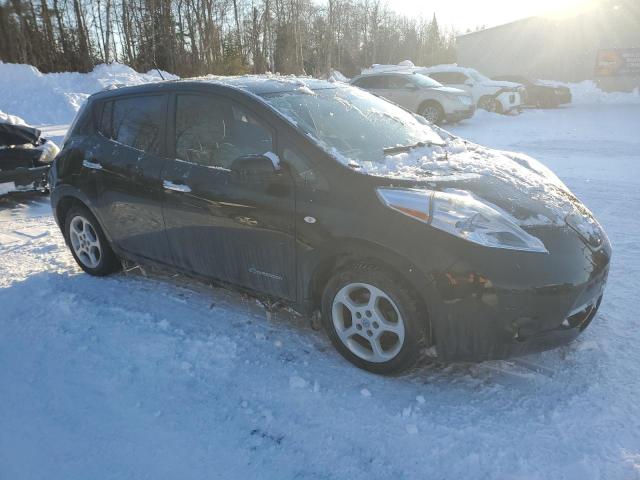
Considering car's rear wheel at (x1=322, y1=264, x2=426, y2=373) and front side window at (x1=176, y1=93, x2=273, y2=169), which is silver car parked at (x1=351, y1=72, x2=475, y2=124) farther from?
car's rear wheel at (x1=322, y1=264, x2=426, y2=373)

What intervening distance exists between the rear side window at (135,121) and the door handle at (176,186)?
31cm

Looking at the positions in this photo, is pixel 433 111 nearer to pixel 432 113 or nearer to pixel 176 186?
pixel 432 113

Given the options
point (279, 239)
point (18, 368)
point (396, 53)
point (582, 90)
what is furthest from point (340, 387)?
point (396, 53)

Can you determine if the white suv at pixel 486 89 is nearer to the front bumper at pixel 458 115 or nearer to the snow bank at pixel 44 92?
the front bumper at pixel 458 115

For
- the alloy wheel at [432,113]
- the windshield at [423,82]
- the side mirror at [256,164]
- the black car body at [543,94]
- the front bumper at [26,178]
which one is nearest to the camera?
the side mirror at [256,164]

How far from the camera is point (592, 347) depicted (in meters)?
3.13

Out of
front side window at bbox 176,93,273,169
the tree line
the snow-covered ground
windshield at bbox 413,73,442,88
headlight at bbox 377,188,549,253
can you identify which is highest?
the tree line

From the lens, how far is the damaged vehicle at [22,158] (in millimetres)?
7207

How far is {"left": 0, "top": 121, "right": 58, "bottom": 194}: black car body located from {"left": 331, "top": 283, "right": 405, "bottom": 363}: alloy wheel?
6.25 meters

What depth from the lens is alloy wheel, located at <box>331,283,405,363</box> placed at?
2.85m

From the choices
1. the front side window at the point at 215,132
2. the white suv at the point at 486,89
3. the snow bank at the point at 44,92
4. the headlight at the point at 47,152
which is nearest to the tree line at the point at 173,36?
the snow bank at the point at 44,92

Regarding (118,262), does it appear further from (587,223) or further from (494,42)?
(494,42)

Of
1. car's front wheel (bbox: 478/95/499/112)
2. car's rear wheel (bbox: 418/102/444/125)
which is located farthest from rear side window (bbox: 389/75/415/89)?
car's front wheel (bbox: 478/95/499/112)

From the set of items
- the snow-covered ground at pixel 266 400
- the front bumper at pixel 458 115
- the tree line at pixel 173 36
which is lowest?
the snow-covered ground at pixel 266 400
